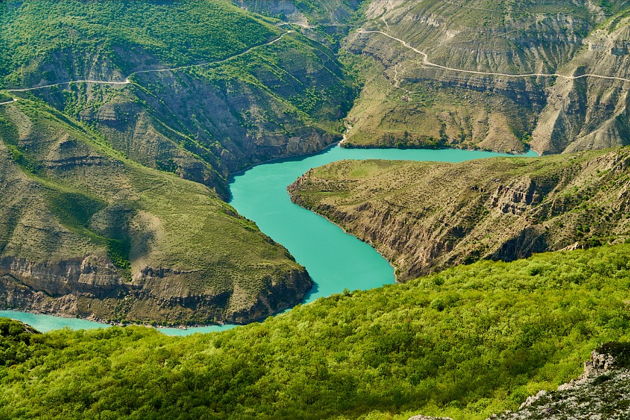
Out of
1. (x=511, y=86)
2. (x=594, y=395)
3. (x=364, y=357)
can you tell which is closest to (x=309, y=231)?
(x=364, y=357)

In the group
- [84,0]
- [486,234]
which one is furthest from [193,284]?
[84,0]

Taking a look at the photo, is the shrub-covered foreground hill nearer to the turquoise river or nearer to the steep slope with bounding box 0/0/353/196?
the turquoise river

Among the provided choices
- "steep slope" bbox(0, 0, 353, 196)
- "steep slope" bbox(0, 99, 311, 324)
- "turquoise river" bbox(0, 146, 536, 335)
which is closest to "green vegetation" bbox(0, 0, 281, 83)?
"steep slope" bbox(0, 0, 353, 196)

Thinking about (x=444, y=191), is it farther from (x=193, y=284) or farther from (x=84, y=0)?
(x=84, y=0)

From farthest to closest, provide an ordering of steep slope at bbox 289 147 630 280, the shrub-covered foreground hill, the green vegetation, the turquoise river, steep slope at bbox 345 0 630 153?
steep slope at bbox 345 0 630 153 < the green vegetation < the turquoise river < steep slope at bbox 289 147 630 280 < the shrub-covered foreground hill

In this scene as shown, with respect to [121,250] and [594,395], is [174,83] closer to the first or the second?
[121,250]
